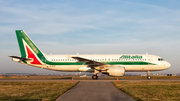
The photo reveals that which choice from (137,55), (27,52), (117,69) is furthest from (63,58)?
(137,55)

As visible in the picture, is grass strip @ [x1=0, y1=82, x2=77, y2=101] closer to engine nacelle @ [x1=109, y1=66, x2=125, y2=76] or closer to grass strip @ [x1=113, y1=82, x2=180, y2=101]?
grass strip @ [x1=113, y1=82, x2=180, y2=101]

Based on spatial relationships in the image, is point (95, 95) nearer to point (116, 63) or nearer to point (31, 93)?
point (31, 93)

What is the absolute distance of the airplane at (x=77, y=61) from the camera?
31.0m

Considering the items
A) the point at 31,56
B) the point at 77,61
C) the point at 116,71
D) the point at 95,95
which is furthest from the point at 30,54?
the point at 95,95

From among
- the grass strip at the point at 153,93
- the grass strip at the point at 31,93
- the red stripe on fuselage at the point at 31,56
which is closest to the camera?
the grass strip at the point at 31,93

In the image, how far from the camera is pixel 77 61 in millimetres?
31391

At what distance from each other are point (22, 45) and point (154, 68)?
23.5 m

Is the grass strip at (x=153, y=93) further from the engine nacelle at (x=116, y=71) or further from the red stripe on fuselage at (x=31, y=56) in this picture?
the red stripe on fuselage at (x=31, y=56)

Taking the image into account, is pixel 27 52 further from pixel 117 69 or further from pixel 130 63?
pixel 130 63

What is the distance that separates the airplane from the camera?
102 ft

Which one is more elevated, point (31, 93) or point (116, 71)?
point (116, 71)

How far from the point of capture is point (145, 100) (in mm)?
10094

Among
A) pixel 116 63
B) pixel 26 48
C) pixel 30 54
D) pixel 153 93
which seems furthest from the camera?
pixel 30 54

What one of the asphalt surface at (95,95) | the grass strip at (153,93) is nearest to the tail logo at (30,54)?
the asphalt surface at (95,95)
